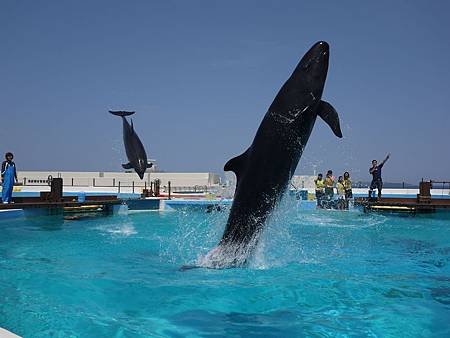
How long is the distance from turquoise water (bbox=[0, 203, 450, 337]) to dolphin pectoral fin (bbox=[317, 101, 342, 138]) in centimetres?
168

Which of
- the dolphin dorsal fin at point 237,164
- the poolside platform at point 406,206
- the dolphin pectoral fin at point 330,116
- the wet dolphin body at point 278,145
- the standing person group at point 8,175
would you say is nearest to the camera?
the dolphin pectoral fin at point 330,116

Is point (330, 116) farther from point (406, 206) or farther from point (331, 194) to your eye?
point (331, 194)

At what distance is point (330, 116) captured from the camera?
19.8 feet

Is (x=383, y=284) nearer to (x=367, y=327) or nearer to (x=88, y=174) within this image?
(x=367, y=327)

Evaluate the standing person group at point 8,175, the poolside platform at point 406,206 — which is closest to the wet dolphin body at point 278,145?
the standing person group at point 8,175

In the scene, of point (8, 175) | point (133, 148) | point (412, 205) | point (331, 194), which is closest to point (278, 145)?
point (133, 148)

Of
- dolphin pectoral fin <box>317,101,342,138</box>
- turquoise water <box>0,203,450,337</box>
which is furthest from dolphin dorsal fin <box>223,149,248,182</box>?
dolphin pectoral fin <box>317,101,342,138</box>

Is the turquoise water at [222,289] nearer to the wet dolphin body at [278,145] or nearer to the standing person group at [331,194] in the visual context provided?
the wet dolphin body at [278,145]

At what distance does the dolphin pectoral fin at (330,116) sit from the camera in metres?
5.96

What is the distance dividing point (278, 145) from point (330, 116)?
738 millimetres

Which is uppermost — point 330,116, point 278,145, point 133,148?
point 133,148

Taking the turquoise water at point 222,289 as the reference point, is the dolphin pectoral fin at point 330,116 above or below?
above

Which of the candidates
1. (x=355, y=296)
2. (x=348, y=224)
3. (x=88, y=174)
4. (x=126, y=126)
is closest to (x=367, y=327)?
(x=355, y=296)

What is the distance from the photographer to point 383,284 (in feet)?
21.4
